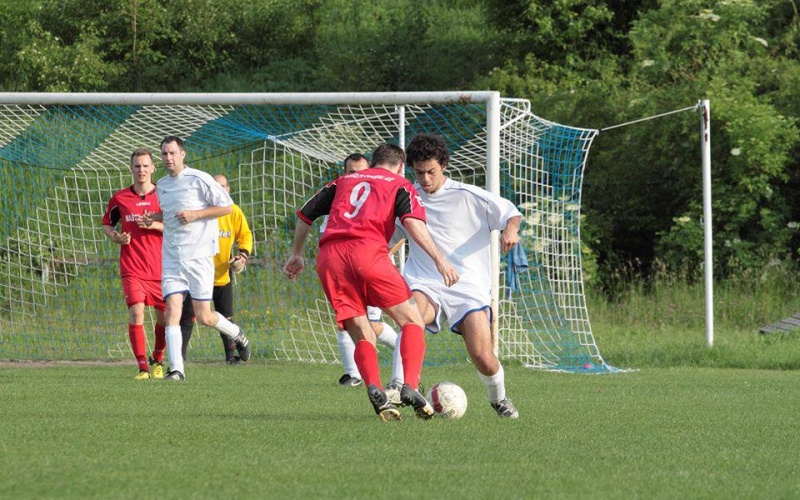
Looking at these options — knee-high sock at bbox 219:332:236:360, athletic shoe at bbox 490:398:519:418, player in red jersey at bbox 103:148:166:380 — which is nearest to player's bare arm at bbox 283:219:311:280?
athletic shoe at bbox 490:398:519:418

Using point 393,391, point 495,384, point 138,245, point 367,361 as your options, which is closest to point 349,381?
point 138,245

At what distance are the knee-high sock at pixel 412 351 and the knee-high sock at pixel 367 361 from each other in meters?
0.16

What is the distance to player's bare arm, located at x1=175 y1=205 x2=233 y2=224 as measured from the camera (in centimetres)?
1010

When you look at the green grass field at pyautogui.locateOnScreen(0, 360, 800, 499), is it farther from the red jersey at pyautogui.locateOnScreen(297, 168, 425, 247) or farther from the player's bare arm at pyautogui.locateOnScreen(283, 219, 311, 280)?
the red jersey at pyautogui.locateOnScreen(297, 168, 425, 247)

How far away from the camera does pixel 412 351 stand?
22.8 feet

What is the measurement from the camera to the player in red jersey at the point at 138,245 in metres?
10.8

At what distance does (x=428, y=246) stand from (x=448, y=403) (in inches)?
37.6

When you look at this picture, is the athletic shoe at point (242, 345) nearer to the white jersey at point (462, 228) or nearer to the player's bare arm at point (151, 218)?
the player's bare arm at point (151, 218)

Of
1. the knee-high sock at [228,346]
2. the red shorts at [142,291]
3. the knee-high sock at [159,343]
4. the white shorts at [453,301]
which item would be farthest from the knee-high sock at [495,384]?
the knee-high sock at [228,346]

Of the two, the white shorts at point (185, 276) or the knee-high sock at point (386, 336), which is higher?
the white shorts at point (185, 276)

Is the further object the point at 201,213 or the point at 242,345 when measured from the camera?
the point at 242,345

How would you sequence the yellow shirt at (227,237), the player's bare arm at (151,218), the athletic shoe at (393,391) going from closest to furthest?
the athletic shoe at (393,391)
the player's bare arm at (151,218)
the yellow shirt at (227,237)

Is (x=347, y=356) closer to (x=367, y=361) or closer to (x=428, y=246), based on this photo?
(x=367, y=361)

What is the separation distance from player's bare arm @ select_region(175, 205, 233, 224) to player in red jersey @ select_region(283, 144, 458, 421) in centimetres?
327
